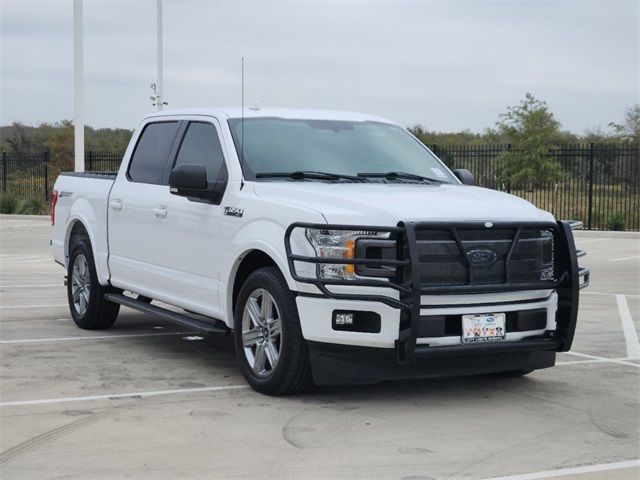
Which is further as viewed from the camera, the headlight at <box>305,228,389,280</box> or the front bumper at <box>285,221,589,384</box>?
the headlight at <box>305,228,389,280</box>

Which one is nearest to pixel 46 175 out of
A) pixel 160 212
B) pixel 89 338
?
pixel 89 338

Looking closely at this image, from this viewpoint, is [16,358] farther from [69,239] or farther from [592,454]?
[592,454]

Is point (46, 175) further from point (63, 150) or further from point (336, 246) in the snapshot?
point (336, 246)

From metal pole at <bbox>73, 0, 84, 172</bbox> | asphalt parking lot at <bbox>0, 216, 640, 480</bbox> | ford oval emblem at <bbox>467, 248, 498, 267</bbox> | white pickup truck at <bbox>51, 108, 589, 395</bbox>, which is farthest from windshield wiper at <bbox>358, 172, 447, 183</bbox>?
metal pole at <bbox>73, 0, 84, 172</bbox>

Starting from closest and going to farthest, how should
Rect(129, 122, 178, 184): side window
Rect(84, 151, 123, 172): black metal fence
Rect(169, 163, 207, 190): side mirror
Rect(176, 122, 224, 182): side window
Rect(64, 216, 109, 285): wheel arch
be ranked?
Rect(169, 163, 207, 190): side mirror → Rect(176, 122, 224, 182): side window → Rect(129, 122, 178, 184): side window → Rect(64, 216, 109, 285): wheel arch → Rect(84, 151, 123, 172): black metal fence

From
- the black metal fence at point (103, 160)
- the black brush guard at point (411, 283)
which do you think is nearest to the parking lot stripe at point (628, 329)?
the black brush guard at point (411, 283)

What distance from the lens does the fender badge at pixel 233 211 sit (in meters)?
7.62

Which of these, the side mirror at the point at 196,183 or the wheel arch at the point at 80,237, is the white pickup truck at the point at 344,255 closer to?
the side mirror at the point at 196,183

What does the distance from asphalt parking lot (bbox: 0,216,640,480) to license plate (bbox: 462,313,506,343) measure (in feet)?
1.65

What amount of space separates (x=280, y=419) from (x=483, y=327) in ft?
4.86

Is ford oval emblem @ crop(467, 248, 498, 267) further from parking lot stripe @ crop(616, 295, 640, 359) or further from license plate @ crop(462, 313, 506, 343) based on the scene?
parking lot stripe @ crop(616, 295, 640, 359)

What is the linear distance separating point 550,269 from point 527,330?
0.51m

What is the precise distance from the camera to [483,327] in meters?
6.94

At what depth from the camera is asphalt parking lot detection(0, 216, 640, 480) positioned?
563 cm
